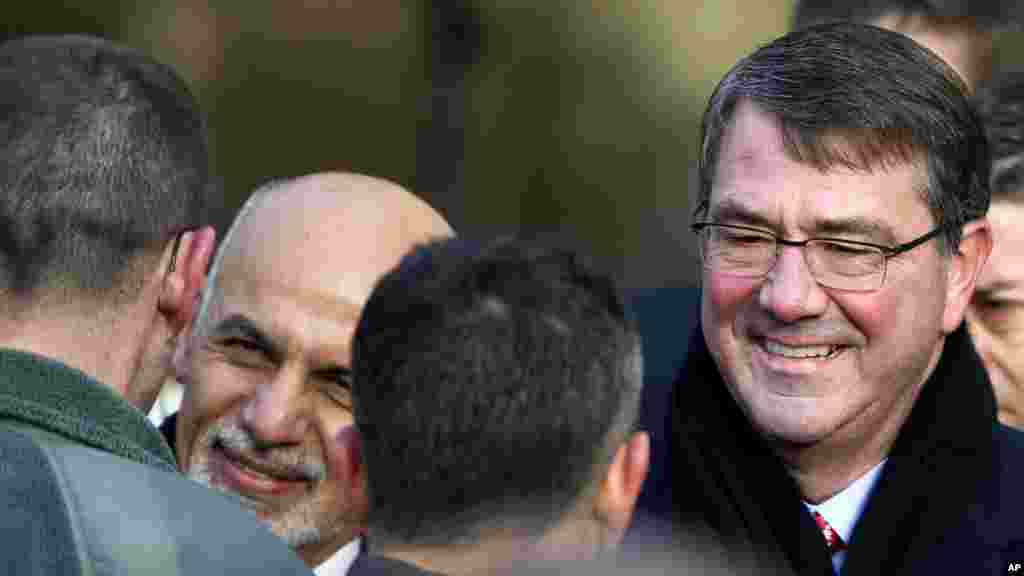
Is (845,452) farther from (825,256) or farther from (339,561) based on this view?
(339,561)

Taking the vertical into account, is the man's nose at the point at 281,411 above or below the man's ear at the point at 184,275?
below

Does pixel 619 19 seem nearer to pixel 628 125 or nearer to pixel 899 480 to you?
pixel 628 125

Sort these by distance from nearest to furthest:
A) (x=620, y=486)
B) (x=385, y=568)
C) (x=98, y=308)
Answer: (x=385, y=568) → (x=620, y=486) → (x=98, y=308)

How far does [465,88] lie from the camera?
8445mm

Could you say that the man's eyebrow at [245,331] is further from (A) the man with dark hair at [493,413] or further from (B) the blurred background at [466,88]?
(B) the blurred background at [466,88]

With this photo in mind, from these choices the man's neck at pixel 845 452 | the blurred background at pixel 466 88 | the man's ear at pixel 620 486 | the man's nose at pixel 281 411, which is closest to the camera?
the man's ear at pixel 620 486

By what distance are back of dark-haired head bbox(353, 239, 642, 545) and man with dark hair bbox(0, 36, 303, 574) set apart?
1.05ft

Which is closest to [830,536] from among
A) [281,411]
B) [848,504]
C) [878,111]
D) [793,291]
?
[848,504]

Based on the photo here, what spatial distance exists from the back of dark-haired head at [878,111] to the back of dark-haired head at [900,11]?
4.13 feet

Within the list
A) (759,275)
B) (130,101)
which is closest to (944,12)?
(759,275)

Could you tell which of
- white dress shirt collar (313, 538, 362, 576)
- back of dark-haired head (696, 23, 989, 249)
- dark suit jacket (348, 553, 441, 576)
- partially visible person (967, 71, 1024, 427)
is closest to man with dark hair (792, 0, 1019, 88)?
partially visible person (967, 71, 1024, 427)

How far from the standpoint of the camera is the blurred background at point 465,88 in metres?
8.28

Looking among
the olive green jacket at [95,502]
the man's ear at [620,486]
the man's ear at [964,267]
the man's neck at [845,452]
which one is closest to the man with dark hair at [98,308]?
the olive green jacket at [95,502]

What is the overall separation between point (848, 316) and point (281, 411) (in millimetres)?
1051
